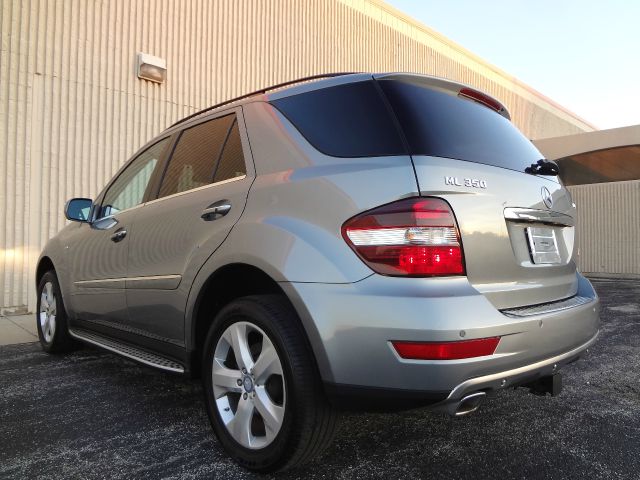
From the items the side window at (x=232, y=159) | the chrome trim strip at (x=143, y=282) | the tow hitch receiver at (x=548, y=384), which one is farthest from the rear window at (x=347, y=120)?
the tow hitch receiver at (x=548, y=384)

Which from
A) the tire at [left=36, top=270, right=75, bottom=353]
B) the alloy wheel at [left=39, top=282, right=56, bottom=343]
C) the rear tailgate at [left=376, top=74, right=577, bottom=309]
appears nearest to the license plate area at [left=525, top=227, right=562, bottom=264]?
the rear tailgate at [left=376, top=74, right=577, bottom=309]

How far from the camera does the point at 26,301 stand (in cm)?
686

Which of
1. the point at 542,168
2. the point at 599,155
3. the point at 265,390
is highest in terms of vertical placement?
the point at 599,155

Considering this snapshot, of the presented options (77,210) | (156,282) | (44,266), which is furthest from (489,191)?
(44,266)

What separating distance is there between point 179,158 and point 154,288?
2.75ft

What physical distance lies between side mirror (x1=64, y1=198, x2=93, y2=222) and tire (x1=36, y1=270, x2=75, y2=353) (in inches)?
27.6

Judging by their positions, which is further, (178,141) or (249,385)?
(178,141)

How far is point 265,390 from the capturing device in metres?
2.07

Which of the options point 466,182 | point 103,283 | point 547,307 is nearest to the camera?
point 466,182

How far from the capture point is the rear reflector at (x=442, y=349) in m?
1.65

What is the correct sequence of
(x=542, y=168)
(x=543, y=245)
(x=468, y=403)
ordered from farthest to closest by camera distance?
(x=542, y=168) < (x=543, y=245) < (x=468, y=403)

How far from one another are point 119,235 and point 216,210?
1217 mm

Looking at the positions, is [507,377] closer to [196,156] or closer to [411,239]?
[411,239]

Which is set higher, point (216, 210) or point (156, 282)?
point (216, 210)
